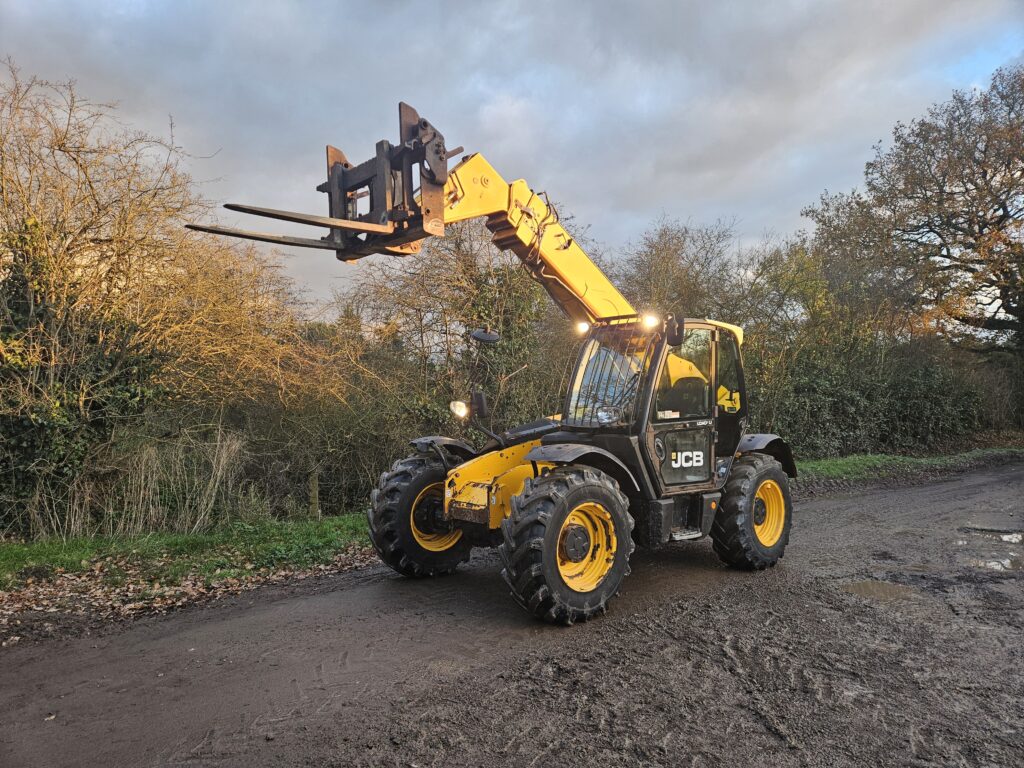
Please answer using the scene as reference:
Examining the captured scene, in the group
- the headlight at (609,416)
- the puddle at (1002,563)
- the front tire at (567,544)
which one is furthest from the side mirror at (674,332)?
the puddle at (1002,563)

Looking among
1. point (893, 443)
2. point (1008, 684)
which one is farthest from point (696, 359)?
point (893, 443)

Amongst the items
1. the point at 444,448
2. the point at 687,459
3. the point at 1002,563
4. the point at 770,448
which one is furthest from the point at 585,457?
the point at 1002,563

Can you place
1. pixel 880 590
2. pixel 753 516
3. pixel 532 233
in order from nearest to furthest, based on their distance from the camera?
pixel 880 590
pixel 532 233
pixel 753 516

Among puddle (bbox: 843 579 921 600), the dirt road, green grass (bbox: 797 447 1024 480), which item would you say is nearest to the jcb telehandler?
the dirt road

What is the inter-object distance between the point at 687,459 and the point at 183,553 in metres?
4.98

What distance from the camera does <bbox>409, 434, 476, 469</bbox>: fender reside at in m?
5.93

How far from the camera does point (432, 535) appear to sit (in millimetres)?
5887

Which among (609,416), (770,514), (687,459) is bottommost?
(770,514)

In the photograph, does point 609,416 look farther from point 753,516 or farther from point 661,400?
point 753,516

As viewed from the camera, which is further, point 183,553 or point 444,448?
point 183,553

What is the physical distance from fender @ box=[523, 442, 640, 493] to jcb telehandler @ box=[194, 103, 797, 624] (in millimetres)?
15

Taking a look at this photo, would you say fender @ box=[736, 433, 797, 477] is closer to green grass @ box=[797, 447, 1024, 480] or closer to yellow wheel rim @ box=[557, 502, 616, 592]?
yellow wheel rim @ box=[557, 502, 616, 592]

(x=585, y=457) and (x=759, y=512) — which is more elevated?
(x=585, y=457)

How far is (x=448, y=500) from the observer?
210 inches
